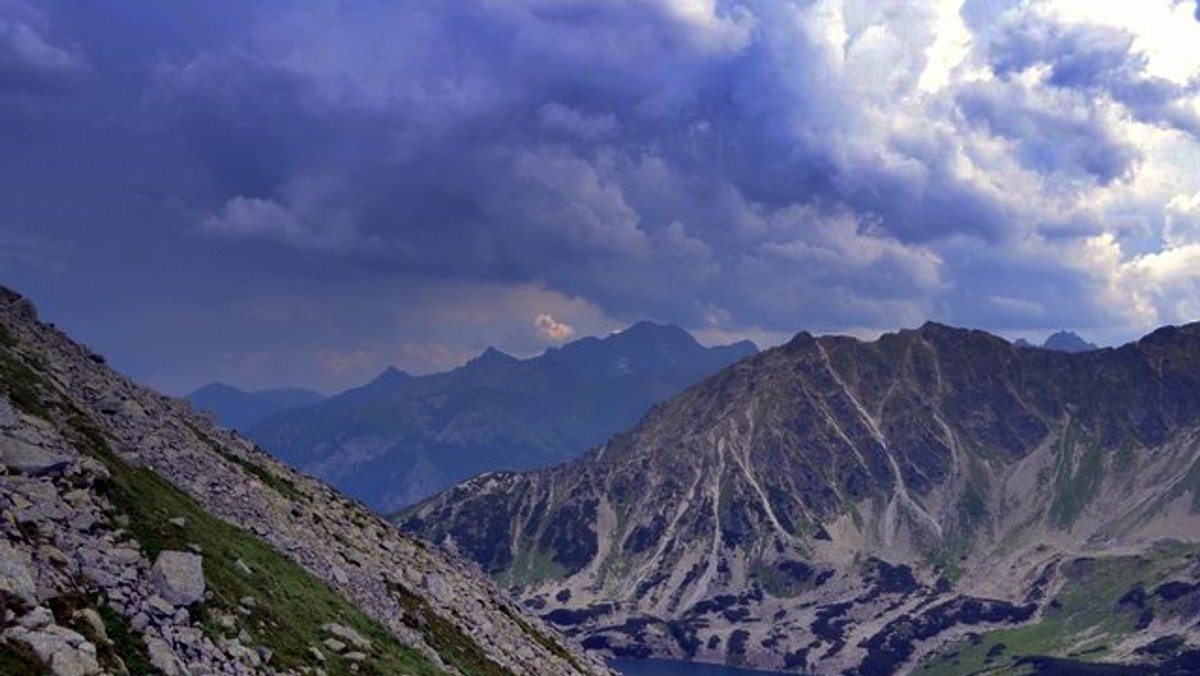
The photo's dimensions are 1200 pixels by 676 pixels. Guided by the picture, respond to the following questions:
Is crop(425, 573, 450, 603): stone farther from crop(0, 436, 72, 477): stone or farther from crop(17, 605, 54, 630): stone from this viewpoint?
crop(17, 605, 54, 630): stone

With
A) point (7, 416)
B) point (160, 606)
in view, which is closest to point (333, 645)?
point (160, 606)

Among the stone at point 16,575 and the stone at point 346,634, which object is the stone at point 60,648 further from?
the stone at point 346,634

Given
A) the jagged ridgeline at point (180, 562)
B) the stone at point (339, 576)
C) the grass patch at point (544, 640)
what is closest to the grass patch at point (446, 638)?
the jagged ridgeline at point (180, 562)

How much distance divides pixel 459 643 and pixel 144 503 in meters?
27.4

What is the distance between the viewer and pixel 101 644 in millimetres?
33906

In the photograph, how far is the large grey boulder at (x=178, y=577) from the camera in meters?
41.4

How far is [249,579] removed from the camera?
50.7m

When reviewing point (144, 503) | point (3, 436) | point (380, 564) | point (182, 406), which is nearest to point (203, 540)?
point (144, 503)

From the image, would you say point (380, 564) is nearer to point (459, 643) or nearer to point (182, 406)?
point (459, 643)

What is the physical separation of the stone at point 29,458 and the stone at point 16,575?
906 cm

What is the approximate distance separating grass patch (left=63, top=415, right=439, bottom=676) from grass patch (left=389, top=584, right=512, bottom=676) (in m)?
5.39

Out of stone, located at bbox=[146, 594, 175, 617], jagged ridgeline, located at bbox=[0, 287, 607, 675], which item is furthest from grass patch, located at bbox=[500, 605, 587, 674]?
stone, located at bbox=[146, 594, 175, 617]

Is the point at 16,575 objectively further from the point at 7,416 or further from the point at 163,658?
the point at 7,416

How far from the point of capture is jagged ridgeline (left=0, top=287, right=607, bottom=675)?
36.1 m
